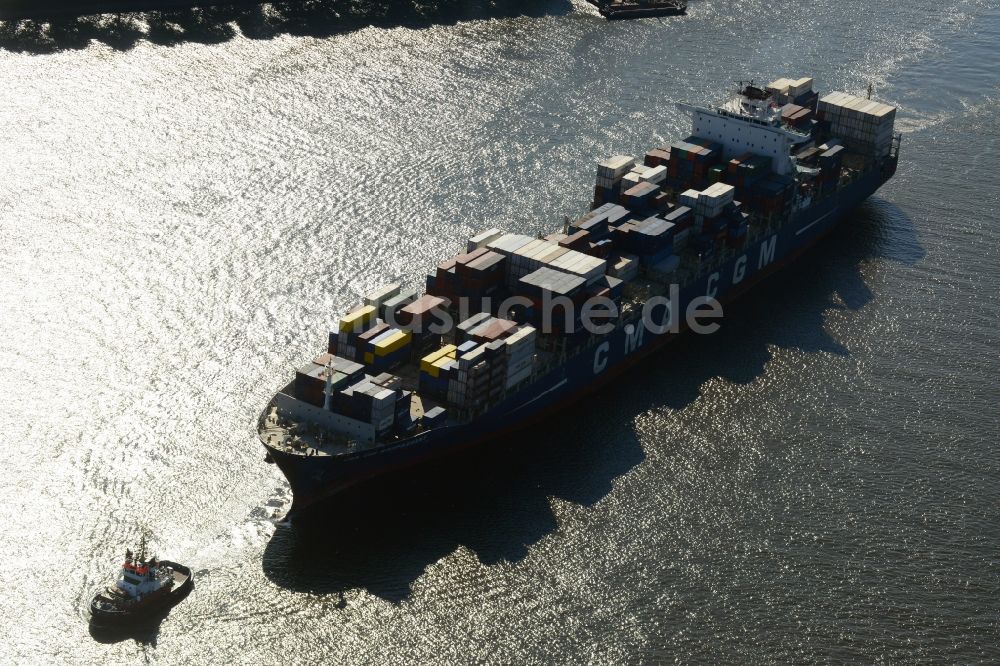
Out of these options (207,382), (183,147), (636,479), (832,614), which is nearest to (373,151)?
(183,147)

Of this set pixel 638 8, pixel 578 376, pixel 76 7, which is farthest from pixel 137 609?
pixel 638 8

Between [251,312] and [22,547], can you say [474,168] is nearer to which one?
[251,312]

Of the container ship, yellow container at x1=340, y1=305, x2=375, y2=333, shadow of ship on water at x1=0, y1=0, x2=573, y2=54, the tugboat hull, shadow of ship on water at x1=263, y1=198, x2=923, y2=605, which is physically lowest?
shadow of ship on water at x1=263, y1=198, x2=923, y2=605

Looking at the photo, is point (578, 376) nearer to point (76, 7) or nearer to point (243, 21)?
point (243, 21)

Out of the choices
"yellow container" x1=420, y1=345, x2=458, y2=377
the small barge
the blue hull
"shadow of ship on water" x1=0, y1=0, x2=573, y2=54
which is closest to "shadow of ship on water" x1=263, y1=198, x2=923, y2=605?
the blue hull

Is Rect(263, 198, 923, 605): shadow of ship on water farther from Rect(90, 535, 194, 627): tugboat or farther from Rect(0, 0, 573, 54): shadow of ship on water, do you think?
Rect(0, 0, 573, 54): shadow of ship on water

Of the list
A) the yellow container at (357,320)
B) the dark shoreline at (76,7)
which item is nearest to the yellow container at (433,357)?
the yellow container at (357,320)
